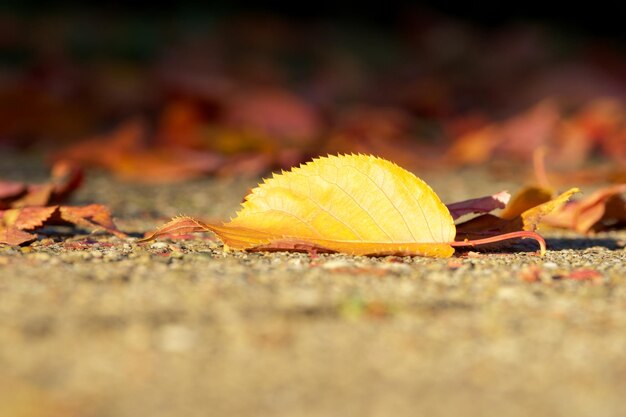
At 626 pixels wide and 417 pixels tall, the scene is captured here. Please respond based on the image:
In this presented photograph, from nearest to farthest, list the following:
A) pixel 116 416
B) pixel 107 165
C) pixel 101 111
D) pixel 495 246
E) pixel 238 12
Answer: pixel 116 416
pixel 495 246
pixel 107 165
pixel 101 111
pixel 238 12

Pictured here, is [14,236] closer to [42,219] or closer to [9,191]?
[42,219]

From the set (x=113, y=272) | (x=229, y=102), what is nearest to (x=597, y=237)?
(x=113, y=272)

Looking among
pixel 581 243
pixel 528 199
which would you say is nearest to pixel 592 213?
pixel 581 243

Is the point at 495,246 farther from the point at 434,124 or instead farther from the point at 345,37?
the point at 345,37

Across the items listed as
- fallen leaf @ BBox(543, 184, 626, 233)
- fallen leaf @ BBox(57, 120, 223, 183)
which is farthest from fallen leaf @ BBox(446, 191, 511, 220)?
fallen leaf @ BBox(57, 120, 223, 183)

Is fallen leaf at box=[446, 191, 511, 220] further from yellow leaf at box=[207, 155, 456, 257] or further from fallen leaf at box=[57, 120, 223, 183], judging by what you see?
fallen leaf at box=[57, 120, 223, 183]
